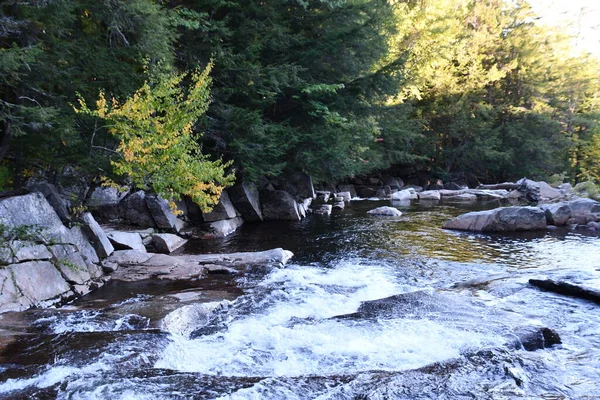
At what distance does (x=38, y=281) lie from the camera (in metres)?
6.68

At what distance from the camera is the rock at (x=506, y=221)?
13.7 metres

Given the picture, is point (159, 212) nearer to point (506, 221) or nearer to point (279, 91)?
point (279, 91)

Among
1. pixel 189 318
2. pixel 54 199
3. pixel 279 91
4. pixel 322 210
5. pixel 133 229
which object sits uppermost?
pixel 279 91

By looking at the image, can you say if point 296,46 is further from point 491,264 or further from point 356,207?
point 491,264

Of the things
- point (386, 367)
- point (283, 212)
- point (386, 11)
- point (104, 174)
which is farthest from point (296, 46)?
point (386, 367)

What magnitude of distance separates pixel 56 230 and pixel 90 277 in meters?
1.06

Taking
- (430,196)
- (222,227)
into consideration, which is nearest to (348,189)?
(430,196)

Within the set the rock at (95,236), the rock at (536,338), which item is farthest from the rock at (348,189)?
the rock at (536,338)

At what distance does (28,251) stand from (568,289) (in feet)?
29.6

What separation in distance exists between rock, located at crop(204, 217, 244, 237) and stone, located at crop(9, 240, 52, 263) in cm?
636

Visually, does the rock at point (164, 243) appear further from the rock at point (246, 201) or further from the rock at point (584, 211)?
the rock at point (584, 211)

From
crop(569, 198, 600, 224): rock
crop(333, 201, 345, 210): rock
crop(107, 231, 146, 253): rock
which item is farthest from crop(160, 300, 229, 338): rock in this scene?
crop(333, 201, 345, 210): rock

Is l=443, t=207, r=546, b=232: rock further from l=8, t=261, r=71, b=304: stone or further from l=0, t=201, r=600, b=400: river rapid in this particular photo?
l=8, t=261, r=71, b=304: stone

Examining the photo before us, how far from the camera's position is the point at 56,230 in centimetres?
759
